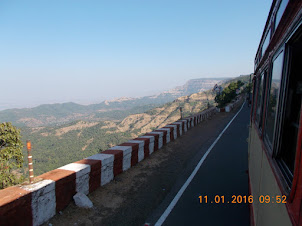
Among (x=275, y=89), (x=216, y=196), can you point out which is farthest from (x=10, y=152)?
(x=275, y=89)

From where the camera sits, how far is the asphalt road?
4316 millimetres

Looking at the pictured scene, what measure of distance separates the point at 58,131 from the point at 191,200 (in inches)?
6533

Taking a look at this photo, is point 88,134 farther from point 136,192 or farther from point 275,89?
point 275,89

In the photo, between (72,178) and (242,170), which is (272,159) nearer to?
(72,178)

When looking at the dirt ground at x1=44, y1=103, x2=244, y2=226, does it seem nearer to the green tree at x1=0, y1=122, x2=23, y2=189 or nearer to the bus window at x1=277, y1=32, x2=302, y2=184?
the bus window at x1=277, y1=32, x2=302, y2=184

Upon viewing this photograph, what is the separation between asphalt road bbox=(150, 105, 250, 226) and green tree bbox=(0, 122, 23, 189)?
711cm

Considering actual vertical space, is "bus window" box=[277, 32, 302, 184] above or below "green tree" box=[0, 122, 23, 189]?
above

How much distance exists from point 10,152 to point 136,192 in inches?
263

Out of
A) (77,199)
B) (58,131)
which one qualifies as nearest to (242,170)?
(77,199)

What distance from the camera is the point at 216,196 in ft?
17.4

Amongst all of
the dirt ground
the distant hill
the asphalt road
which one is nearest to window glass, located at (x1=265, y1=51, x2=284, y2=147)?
the asphalt road

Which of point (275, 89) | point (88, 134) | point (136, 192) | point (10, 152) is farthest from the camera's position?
point (88, 134)

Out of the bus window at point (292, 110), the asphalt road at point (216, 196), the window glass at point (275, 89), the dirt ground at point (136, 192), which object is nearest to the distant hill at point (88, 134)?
the dirt ground at point (136, 192)

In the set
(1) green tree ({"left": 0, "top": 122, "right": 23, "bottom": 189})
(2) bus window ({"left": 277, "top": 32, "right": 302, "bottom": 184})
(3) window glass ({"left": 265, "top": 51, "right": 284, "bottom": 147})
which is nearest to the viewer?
(2) bus window ({"left": 277, "top": 32, "right": 302, "bottom": 184})
